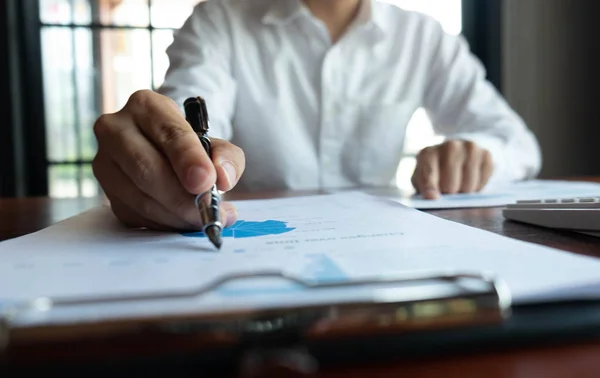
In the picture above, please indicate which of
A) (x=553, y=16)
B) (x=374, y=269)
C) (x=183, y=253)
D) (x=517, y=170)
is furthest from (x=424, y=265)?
(x=553, y=16)

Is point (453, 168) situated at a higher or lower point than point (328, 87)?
lower

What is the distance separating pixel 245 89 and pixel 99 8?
80 centimetres

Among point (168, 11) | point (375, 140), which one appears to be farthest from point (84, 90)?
point (375, 140)

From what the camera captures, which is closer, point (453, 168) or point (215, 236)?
point (215, 236)

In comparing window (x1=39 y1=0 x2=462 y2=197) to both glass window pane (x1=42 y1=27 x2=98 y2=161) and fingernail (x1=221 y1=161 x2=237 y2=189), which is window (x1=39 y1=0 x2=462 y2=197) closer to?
glass window pane (x1=42 y1=27 x2=98 y2=161)

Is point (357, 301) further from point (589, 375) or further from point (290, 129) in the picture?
point (290, 129)

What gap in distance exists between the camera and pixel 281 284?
19cm

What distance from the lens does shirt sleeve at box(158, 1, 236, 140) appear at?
2.66ft

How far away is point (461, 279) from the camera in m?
0.19

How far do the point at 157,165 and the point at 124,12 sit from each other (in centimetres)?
133

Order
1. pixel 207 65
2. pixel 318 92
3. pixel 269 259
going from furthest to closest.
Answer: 1. pixel 318 92
2. pixel 207 65
3. pixel 269 259

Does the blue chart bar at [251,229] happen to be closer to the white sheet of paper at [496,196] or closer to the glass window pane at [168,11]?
the white sheet of paper at [496,196]

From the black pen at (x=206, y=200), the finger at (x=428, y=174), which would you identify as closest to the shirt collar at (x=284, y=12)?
the finger at (x=428, y=174)

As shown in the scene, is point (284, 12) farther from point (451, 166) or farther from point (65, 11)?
point (65, 11)
